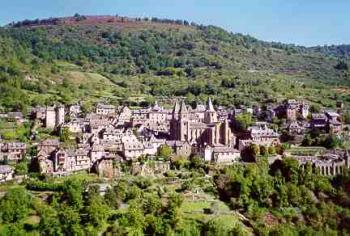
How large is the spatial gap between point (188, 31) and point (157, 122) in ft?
302

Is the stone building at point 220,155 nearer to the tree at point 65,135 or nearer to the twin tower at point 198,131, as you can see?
the twin tower at point 198,131

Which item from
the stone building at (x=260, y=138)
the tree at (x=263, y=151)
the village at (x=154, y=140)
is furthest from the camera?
the stone building at (x=260, y=138)

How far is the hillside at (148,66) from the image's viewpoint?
9119 centimetres

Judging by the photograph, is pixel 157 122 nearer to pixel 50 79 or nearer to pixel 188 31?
pixel 50 79

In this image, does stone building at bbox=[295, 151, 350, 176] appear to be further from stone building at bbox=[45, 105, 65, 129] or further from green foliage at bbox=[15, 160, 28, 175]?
stone building at bbox=[45, 105, 65, 129]

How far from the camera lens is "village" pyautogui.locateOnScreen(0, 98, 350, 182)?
186 ft

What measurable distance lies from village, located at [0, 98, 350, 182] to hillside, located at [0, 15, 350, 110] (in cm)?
1045

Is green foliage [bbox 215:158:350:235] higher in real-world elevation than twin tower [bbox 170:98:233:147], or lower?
lower

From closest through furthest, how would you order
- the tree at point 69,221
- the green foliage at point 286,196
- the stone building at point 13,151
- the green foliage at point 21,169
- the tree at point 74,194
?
the tree at point 69,221 → the tree at point 74,194 → the green foliage at point 286,196 → the green foliage at point 21,169 → the stone building at point 13,151

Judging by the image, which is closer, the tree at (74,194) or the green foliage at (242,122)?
the tree at (74,194)

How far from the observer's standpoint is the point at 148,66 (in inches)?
5020

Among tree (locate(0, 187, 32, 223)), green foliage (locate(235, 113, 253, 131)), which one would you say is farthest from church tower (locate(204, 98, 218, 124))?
tree (locate(0, 187, 32, 223))

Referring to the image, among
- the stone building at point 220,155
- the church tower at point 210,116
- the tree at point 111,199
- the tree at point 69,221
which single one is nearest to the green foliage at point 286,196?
the stone building at point 220,155

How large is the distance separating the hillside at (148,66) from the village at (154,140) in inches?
411
